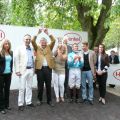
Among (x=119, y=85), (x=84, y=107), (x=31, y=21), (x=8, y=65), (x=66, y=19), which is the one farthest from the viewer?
(x=66, y=19)

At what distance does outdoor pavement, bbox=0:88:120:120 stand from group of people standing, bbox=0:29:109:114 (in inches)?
10.9

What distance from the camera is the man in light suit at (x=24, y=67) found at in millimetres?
9742

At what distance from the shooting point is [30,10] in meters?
15.9

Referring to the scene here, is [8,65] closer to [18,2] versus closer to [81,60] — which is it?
[81,60]

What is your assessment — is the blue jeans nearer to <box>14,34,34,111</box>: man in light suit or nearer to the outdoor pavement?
the outdoor pavement

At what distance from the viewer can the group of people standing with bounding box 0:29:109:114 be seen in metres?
9.56

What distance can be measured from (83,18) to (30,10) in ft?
7.72

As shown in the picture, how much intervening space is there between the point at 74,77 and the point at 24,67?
1.79 meters

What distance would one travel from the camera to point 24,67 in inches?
384

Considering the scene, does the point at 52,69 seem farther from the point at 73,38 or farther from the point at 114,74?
the point at 114,74

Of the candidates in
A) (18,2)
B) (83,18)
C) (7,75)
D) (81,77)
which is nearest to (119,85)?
(83,18)

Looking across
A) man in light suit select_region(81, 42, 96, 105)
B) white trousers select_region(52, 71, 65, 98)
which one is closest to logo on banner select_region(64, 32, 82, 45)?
man in light suit select_region(81, 42, 96, 105)

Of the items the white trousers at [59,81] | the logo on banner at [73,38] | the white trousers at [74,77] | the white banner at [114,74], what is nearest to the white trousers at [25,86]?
the white trousers at [59,81]

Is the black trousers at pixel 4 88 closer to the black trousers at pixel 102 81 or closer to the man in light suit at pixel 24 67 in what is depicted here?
the man in light suit at pixel 24 67
